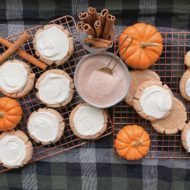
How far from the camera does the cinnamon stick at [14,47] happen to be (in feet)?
5.56

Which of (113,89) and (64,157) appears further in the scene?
(64,157)

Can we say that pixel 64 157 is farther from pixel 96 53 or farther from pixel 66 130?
pixel 96 53

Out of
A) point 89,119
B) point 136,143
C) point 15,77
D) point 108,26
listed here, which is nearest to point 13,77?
point 15,77

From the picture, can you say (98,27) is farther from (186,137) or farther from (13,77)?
(186,137)

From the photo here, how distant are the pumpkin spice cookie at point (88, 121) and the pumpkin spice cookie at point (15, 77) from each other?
255 millimetres

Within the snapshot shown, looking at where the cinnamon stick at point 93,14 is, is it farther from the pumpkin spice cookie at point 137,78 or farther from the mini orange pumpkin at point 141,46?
the pumpkin spice cookie at point 137,78

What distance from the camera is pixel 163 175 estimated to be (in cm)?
182

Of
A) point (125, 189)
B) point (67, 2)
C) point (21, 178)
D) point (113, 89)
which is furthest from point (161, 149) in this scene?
point (67, 2)

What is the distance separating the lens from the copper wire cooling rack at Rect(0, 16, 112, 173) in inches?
69.7

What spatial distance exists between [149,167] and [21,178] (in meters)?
0.60

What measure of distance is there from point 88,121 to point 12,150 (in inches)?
14.4

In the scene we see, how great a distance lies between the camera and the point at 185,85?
1.68 m

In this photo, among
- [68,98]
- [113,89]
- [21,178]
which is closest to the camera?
[113,89]

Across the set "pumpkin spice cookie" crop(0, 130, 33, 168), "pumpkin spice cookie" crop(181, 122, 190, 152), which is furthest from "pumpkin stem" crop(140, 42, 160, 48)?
"pumpkin spice cookie" crop(0, 130, 33, 168)
